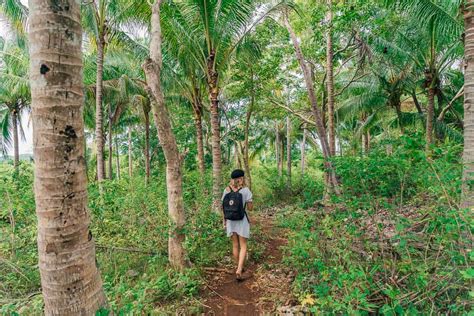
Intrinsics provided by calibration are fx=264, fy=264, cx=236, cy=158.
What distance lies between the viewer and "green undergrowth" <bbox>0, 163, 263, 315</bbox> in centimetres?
342

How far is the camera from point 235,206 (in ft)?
13.8

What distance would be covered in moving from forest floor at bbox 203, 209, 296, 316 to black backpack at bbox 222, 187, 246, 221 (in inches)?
40.1

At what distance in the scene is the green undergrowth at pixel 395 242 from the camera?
2254 millimetres

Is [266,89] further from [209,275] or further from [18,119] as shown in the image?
[18,119]

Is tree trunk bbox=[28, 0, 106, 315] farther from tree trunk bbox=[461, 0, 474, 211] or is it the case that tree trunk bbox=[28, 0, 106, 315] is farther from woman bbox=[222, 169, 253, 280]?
tree trunk bbox=[461, 0, 474, 211]

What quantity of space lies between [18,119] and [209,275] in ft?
55.6

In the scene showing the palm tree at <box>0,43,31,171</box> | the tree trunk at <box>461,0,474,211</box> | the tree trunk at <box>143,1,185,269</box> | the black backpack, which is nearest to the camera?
the tree trunk at <box>461,0,474,211</box>

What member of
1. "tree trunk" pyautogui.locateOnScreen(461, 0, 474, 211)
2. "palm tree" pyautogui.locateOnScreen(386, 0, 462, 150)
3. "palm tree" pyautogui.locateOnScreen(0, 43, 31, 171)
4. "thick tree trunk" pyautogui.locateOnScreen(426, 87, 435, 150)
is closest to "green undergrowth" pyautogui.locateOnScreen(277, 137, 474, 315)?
"tree trunk" pyautogui.locateOnScreen(461, 0, 474, 211)

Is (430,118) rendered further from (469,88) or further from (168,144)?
(168,144)

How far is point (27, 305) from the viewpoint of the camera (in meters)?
3.02

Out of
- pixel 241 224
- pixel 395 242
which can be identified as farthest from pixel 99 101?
pixel 395 242

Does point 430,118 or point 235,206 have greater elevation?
point 430,118

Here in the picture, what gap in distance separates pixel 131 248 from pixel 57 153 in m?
3.45

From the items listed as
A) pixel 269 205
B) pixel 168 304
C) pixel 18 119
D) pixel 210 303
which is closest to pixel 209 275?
pixel 210 303
